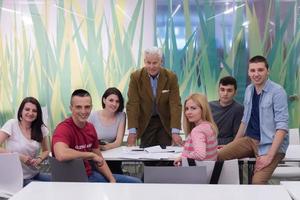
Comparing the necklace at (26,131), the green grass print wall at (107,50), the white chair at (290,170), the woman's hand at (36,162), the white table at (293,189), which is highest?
the green grass print wall at (107,50)

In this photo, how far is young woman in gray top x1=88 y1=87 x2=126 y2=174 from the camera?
13.5 feet

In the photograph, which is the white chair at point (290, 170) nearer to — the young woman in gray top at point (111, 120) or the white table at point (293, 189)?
the young woman in gray top at point (111, 120)

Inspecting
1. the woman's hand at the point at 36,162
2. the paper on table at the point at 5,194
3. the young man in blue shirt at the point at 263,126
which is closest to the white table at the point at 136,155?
the young man in blue shirt at the point at 263,126

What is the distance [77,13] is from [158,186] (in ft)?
13.0

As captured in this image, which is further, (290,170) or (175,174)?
(290,170)

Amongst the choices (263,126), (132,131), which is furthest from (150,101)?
(263,126)

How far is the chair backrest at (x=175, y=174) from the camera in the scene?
2402mm

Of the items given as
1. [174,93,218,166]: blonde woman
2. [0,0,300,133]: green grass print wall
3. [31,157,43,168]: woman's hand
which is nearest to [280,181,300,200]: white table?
[174,93,218,166]: blonde woman

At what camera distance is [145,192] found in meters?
2.16

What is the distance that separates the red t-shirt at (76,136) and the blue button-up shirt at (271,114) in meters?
1.31

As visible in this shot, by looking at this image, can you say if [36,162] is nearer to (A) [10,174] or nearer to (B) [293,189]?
(A) [10,174]

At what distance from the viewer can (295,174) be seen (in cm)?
400

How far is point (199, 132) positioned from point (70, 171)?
91 centimetres

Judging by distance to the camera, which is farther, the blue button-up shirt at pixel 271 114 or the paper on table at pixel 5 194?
the blue button-up shirt at pixel 271 114
